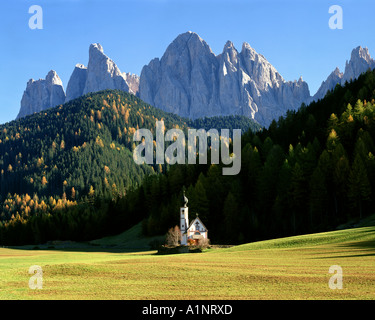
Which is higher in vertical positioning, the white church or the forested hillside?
the forested hillside

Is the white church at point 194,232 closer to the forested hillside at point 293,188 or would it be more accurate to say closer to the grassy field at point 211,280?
the forested hillside at point 293,188

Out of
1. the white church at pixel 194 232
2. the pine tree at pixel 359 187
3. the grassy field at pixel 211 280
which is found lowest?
the white church at pixel 194 232

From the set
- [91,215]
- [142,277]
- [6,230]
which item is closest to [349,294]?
[142,277]

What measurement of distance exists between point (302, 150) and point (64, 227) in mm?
80098

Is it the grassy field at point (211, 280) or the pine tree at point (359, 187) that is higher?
the pine tree at point (359, 187)

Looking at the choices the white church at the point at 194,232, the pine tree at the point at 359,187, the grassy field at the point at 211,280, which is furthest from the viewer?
the white church at the point at 194,232

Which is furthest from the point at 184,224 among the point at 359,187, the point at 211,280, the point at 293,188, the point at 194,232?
the point at 211,280

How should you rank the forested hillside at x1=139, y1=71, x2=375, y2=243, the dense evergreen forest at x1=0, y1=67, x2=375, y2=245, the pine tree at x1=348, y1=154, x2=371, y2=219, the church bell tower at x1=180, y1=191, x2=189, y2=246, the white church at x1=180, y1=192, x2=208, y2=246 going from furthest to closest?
the church bell tower at x1=180, y1=191, x2=189, y2=246 < the white church at x1=180, y1=192, x2=208, y2=246 < the dense evergreen forest at x1=0, y1=67, x2=375, y2=245 < the forested hillside at x1=139, y1=71, x2=375, y2=243 < the pine tree at x1=348, y1=154, x2=371, y2=219

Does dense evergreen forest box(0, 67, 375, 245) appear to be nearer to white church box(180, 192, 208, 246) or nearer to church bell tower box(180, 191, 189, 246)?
white church box(180, 192, 208, 246)

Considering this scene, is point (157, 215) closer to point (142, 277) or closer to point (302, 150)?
point (302, 150)

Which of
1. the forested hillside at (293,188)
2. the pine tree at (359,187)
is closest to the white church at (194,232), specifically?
the forested hillside at (293,188)

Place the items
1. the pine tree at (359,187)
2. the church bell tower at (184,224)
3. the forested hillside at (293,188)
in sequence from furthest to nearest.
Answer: the church bell tower at (184,224), the forested hillside at (293,188), the pine tree at (359,187)

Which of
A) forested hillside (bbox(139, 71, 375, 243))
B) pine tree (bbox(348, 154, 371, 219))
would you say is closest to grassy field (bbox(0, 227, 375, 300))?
pine tree (bbox(348, 154, 371, 219))

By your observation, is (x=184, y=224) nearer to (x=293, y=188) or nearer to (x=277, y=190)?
(x=277, y=190)
